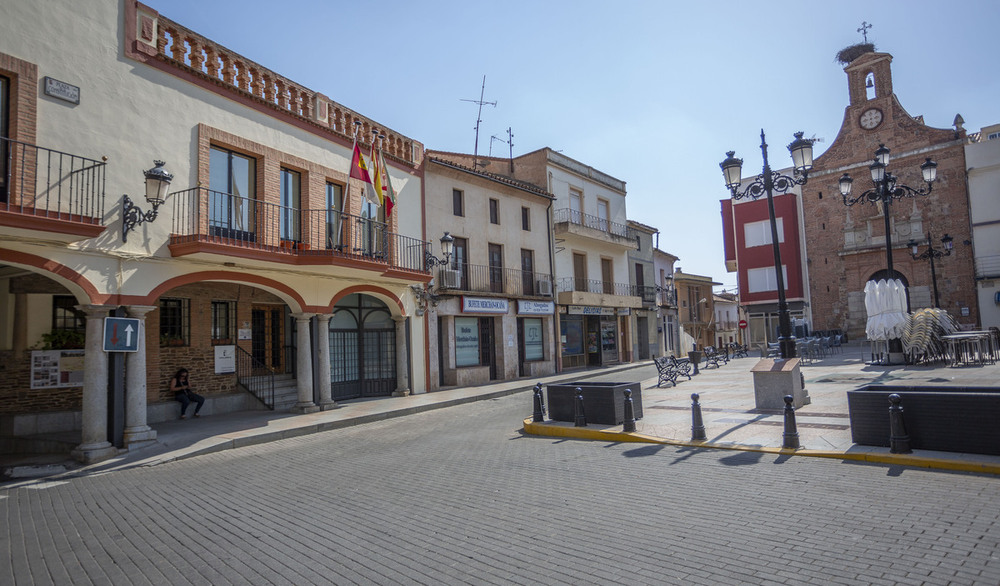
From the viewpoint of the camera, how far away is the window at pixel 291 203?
13.6 meters

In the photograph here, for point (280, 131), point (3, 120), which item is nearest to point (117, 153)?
point (3, 120)

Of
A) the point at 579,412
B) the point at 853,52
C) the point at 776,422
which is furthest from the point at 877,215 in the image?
the point at 579,412

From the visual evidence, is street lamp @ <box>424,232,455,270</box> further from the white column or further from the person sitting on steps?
the person sitting on steps

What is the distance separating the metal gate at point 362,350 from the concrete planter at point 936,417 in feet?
43.5

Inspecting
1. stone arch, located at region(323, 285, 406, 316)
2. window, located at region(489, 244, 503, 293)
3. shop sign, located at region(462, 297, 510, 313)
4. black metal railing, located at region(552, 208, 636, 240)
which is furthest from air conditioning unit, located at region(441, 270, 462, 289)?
black metal railing, located at region(552, 208, 636, 240)

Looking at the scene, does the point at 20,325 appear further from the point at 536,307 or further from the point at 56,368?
the point at 536,307

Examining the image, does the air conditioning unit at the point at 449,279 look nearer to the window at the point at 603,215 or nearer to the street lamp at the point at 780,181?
the street lamp at the point at 780,181

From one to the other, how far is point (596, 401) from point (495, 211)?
45.9 ft

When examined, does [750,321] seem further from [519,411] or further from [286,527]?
[286,527]

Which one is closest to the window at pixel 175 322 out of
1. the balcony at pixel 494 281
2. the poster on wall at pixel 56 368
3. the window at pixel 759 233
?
the poster on wall at pixel 56 368

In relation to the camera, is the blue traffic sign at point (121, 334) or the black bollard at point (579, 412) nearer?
the blue traffic sign at point (121, 334)

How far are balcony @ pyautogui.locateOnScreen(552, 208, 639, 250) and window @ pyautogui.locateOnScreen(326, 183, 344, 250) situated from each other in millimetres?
12198

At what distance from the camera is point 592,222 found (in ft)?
91.5

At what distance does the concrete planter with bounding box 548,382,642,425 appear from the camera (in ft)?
31.2
